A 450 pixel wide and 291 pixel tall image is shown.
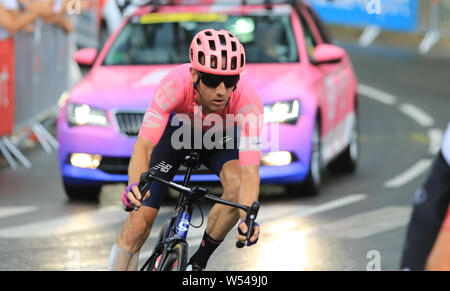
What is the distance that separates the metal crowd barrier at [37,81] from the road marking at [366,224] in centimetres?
450

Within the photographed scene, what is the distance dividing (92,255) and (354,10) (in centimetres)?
2032

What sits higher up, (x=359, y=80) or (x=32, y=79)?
(x=32, y=79)

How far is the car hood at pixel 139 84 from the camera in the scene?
992 centimetres

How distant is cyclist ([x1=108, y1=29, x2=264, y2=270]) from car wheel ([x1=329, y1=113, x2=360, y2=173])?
6.20m

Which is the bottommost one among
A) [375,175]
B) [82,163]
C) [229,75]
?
[375,175]

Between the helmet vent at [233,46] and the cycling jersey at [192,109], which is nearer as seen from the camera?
the helmet vent at [233,46]

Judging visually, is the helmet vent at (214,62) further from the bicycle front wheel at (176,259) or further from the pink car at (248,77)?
the pink car at (248,77)

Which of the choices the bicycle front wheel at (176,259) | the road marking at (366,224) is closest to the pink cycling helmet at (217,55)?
the bicycle front wheel at (176,259)

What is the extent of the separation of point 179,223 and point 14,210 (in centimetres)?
474

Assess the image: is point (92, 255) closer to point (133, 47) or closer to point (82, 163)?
point (82, 163)

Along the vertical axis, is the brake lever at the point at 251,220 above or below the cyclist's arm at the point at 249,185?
above

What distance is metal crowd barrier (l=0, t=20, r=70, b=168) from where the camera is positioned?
12758 millimetres

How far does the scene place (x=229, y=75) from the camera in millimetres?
5242
